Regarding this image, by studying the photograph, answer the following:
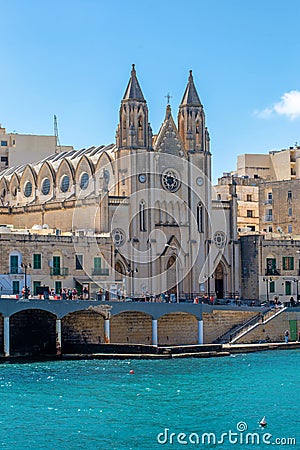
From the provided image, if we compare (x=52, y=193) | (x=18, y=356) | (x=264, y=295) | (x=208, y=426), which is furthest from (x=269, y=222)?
(x=208, y=426)

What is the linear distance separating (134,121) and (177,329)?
18.3 m

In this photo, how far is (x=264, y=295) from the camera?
8462cm

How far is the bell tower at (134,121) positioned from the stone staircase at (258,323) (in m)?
17.4

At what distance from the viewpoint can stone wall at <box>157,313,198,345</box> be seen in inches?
2857

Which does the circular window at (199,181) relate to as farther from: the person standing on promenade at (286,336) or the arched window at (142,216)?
the person standing on promenade at (286,336)

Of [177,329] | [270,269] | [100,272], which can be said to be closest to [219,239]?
[270,269]

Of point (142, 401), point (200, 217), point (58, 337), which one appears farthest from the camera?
point (200, 217)

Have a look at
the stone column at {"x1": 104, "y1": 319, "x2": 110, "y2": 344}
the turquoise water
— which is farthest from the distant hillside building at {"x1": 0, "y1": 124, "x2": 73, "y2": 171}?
the turquoise water

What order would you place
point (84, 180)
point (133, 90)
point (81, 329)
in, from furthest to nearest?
point (84, 180), point (133, 90), point (81, 329)

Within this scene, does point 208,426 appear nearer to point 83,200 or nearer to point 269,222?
point 83,200

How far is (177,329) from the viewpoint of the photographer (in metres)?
73.1

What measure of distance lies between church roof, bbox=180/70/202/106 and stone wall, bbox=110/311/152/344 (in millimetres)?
22617

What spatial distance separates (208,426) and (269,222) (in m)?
60.1

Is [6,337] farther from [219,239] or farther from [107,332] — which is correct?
[219,239]
